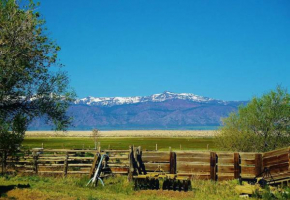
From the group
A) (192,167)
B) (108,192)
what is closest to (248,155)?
(192,167)

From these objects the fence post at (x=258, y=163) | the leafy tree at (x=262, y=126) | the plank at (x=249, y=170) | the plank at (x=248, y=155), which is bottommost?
the plank at (x=249, y=170)

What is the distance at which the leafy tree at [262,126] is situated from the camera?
1425 inches

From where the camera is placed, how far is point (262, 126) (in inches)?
1453

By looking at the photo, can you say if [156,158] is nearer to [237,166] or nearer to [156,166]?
[156,166]

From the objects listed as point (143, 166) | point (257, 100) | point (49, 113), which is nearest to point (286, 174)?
point (143, 166)

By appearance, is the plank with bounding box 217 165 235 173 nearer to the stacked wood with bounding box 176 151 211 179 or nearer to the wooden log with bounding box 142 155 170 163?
the stacked wood with bounding box 176 151 211 179

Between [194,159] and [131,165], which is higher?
[194,159]

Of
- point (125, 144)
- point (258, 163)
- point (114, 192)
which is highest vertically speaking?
point (125, 144)

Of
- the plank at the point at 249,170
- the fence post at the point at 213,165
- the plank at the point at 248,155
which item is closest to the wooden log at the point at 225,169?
the fence post at the point at 213,165

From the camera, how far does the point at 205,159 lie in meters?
25.8

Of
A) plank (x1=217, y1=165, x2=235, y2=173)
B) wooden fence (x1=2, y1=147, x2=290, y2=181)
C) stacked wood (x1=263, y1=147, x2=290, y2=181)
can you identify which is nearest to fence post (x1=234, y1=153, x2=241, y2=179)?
wooden fence (x1=2, y1=147, x2=290, y2=181)

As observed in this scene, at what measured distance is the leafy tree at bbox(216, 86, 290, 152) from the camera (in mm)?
36188

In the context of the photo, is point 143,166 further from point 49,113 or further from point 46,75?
point 46,75

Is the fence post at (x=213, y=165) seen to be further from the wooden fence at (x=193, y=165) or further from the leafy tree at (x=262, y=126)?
the leafy tree at (x=262, y=126)
